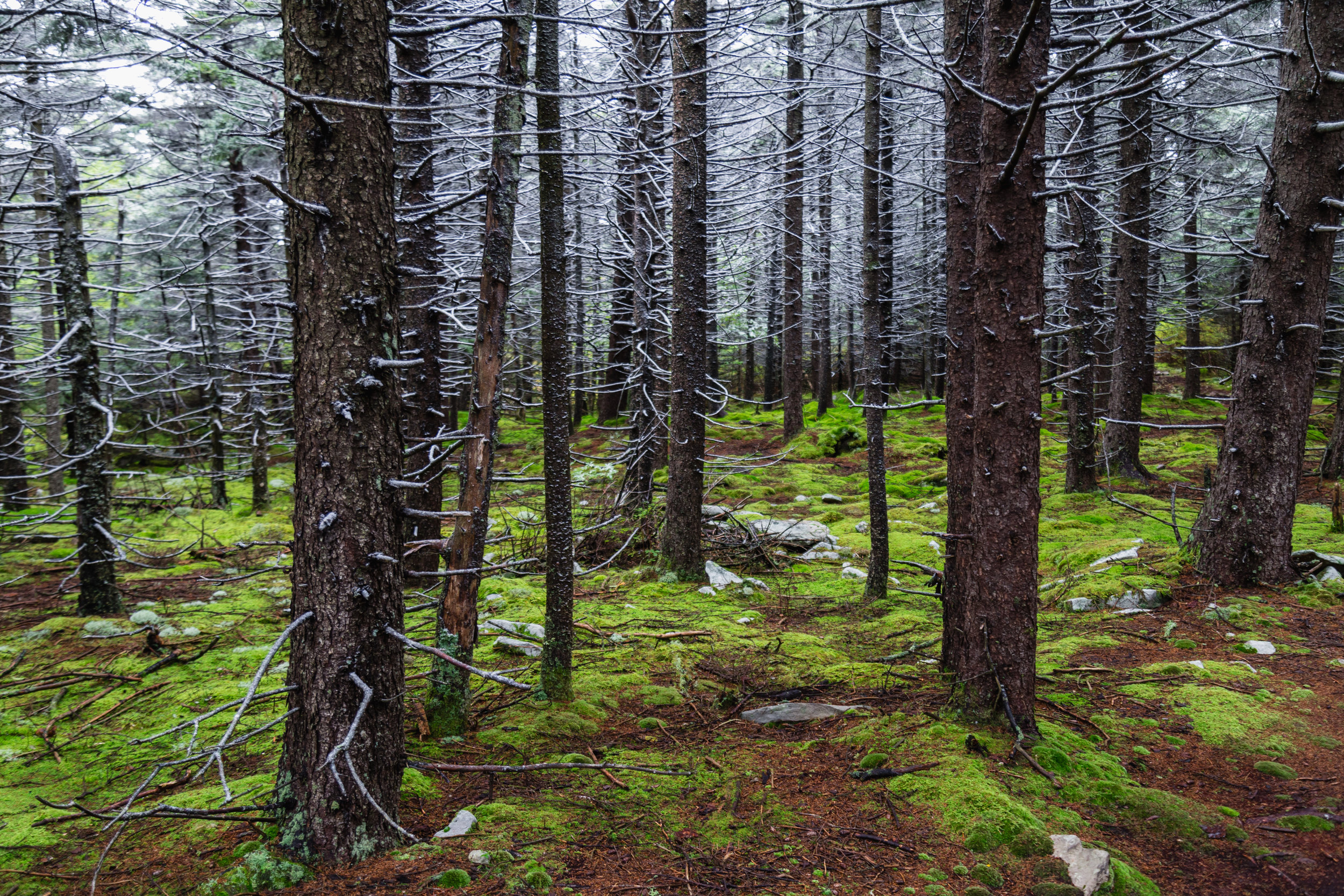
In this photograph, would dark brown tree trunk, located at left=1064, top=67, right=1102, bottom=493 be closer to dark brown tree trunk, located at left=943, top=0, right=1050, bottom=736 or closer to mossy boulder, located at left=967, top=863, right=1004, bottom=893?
dark brown tree trunk, located at left=943, top=0, right=1050, bottom=736

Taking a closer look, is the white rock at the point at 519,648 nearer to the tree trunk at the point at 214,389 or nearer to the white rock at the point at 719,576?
the white rock at the point at 719,576

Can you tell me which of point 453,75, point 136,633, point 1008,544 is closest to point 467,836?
point 1008,544

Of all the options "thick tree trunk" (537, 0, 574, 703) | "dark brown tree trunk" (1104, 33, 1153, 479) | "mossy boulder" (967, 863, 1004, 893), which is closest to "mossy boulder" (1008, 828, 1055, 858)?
"mossy boulder" (967, 863, 1004, 893)

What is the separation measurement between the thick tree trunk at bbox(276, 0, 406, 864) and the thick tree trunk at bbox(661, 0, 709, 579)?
14.8ft

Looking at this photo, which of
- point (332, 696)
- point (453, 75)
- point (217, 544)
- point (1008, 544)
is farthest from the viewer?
point (217, 544)

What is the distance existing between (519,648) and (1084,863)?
148 inches

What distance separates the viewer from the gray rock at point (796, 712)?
4180 millimetres

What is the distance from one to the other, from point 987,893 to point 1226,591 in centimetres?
471

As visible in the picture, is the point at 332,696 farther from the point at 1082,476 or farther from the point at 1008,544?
the point at 1082,476

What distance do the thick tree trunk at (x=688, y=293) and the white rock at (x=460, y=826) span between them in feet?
15.0

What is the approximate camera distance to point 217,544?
10477 millimetres

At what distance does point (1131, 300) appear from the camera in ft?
36.9

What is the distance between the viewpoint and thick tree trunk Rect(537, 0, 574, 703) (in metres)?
3.95

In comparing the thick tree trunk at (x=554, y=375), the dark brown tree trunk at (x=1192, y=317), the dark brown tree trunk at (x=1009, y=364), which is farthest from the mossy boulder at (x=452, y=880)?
the dark brown tree trunk at (x=1192, y=317)
